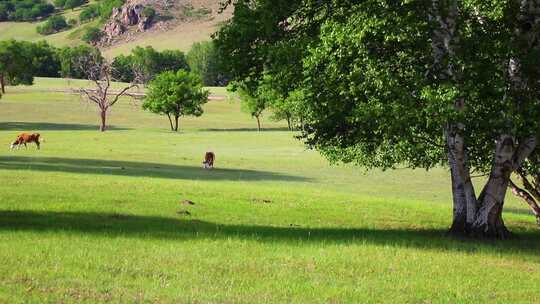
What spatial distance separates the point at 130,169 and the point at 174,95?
6526cm

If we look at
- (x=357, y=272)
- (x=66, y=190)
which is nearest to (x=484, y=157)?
(x=357, y=272)

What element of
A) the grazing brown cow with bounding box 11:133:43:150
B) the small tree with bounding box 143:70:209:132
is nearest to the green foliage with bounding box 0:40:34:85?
A: the small tree with bounding box 143:70:209:132

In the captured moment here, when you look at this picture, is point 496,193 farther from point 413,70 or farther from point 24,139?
point 24,139

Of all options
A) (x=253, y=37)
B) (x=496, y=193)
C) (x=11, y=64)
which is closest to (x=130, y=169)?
(x=253, y=37)

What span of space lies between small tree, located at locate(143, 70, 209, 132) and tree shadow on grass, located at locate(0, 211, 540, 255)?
8723cm

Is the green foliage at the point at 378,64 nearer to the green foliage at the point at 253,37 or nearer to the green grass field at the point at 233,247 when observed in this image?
the green foliage at the point at 253,37

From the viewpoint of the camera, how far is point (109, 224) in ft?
58.4

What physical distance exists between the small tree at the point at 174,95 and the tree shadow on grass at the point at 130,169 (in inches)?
2347

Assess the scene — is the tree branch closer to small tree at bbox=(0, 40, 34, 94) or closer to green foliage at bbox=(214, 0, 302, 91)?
green foliage at bbox=(214, 0, 302, 91)

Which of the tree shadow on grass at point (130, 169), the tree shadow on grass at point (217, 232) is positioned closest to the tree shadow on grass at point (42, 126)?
the tree shadow on grass at point (130, 169)

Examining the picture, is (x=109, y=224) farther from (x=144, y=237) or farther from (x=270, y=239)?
(x=270, y=239)

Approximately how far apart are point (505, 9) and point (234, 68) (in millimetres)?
6711

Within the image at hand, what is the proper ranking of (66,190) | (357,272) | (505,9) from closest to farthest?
(357,272) < (505,9) < (66,190)

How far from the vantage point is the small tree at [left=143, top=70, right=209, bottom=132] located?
351 feet
